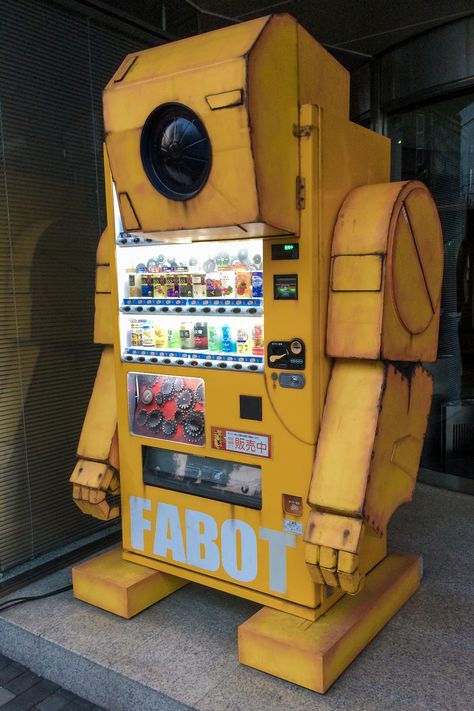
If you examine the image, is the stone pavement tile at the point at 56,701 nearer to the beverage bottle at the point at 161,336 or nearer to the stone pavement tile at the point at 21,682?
the stone pavement tile at the point at 21,682

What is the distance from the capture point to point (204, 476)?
2832mm

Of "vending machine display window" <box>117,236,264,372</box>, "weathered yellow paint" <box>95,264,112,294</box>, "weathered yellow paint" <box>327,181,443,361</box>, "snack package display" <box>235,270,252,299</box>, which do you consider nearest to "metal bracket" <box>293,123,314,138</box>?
"weathered yellow paint" <box>327,181,443,361</box>

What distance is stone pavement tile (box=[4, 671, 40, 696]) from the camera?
2.63 meters

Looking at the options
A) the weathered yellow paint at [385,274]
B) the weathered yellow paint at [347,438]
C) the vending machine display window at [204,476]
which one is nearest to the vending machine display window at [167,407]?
the vending machine display window at [204,476]

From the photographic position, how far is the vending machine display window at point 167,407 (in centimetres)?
278

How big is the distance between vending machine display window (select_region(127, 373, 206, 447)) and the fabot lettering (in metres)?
0.35

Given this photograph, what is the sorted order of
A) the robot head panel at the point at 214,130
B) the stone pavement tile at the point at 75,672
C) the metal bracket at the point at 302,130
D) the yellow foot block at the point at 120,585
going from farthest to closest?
1. the yellow foot block at the point at 120,585
2. the stone pavement tile at the point at 75,672
3. the metal bracket at the point at 302,130
4. the robot head panel at the point at 214,130

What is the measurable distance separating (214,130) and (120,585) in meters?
2.05

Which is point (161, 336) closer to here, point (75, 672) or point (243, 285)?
point (243, 285)

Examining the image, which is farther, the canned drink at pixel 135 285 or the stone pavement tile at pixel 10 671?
the canned drink at pixel 135 285

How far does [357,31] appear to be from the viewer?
4199 millimetres

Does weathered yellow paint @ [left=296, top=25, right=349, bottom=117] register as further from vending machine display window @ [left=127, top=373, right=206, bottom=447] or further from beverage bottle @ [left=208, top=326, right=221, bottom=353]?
vending machine display window @ [left=127, top=373, right=206, bottom=447]

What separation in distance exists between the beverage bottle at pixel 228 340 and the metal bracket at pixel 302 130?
0.85m

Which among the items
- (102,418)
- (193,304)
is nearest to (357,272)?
(193,304)
